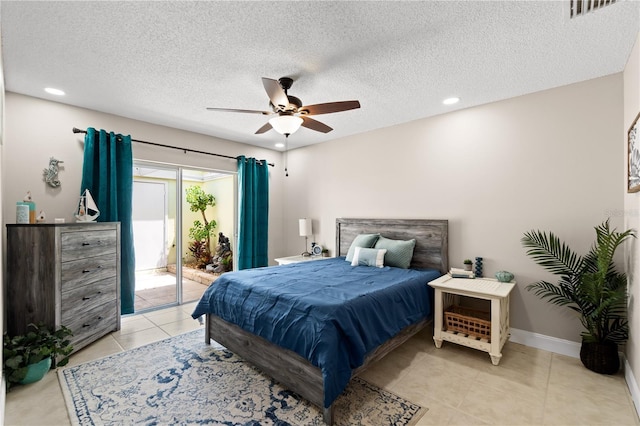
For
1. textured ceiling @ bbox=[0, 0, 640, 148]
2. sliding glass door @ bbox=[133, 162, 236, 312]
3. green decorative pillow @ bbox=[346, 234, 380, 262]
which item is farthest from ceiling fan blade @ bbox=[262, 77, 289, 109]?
sliding glass door @ bbox=[133, 162, 236, 312]

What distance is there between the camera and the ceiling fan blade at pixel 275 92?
7.41 ft

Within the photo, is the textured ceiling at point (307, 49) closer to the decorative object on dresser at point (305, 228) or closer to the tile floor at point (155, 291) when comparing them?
the decorative object on dresser at point (305, 228)

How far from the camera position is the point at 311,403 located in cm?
215

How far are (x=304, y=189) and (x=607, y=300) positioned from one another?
4140mm

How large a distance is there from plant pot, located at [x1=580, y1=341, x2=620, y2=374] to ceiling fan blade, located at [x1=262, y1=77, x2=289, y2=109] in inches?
129

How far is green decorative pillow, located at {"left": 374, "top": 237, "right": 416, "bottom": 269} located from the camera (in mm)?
3617

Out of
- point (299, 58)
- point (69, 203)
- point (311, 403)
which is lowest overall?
point (311, 403)

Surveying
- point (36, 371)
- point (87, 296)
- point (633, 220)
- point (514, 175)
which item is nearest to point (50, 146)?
point (87, 296)

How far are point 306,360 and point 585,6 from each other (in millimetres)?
2770

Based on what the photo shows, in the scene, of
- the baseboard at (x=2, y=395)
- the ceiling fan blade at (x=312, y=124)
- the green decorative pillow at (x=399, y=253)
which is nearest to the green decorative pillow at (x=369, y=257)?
the green decorative pillow at (x=399, y=253)

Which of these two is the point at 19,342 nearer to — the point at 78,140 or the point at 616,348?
the point at 78,140

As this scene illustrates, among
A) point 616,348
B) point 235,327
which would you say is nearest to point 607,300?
point 616,348

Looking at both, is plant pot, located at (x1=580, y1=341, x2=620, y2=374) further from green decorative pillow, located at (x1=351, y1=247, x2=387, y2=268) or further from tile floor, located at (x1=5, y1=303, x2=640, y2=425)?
green decorative pillow, located at (x1=351, y1=247, x2=387, y2=268)

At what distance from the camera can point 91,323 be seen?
3.06 metres
